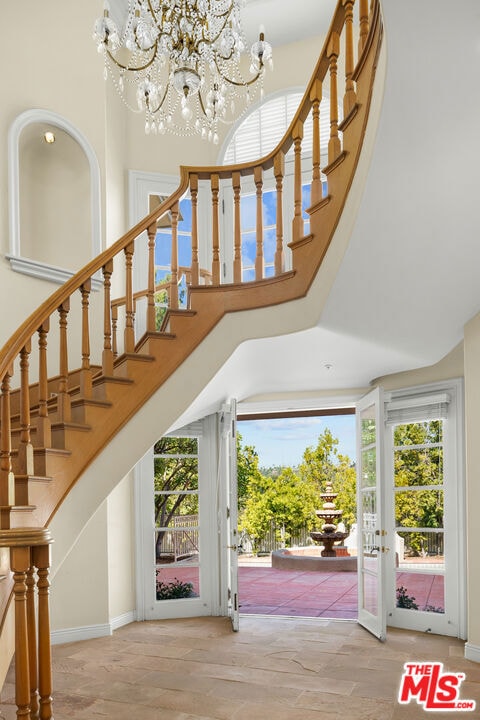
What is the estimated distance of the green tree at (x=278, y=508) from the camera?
12352 millimetres

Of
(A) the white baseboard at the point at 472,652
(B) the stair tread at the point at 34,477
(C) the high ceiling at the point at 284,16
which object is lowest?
(A) the white baseboard at the point at 472,652

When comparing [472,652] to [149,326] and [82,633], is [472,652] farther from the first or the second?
[149,326]

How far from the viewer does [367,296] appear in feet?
14.1

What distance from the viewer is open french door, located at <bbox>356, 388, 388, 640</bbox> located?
599cm

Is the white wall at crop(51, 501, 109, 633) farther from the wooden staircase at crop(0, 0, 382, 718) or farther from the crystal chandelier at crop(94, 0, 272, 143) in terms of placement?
the crystal chandelier at crop(94, 0, 272, 143)

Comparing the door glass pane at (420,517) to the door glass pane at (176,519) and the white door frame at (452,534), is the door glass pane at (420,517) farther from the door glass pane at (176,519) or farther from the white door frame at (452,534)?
the door glass pane at (176,519)

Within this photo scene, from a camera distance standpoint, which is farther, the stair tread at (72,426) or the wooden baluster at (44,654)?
the stair tread at (72,426)

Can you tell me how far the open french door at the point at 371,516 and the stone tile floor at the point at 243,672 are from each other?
0.23 meters

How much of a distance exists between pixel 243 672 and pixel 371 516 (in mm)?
2064

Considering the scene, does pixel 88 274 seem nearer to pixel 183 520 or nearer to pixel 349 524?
pixel 183 520

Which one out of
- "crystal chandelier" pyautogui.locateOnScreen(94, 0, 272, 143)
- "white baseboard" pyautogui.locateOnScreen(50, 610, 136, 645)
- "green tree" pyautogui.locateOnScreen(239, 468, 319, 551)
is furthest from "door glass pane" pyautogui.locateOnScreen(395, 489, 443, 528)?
"green tree" pyautogui.locateOnScreen(239, 468, 319, 551)

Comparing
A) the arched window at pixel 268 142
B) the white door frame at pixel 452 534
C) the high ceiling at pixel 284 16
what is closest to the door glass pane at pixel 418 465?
the white door frame at pixel 452 534

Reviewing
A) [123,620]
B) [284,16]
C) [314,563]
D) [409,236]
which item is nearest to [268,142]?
[284,16]

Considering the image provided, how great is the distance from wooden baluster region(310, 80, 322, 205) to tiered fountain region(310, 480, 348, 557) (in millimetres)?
8038
